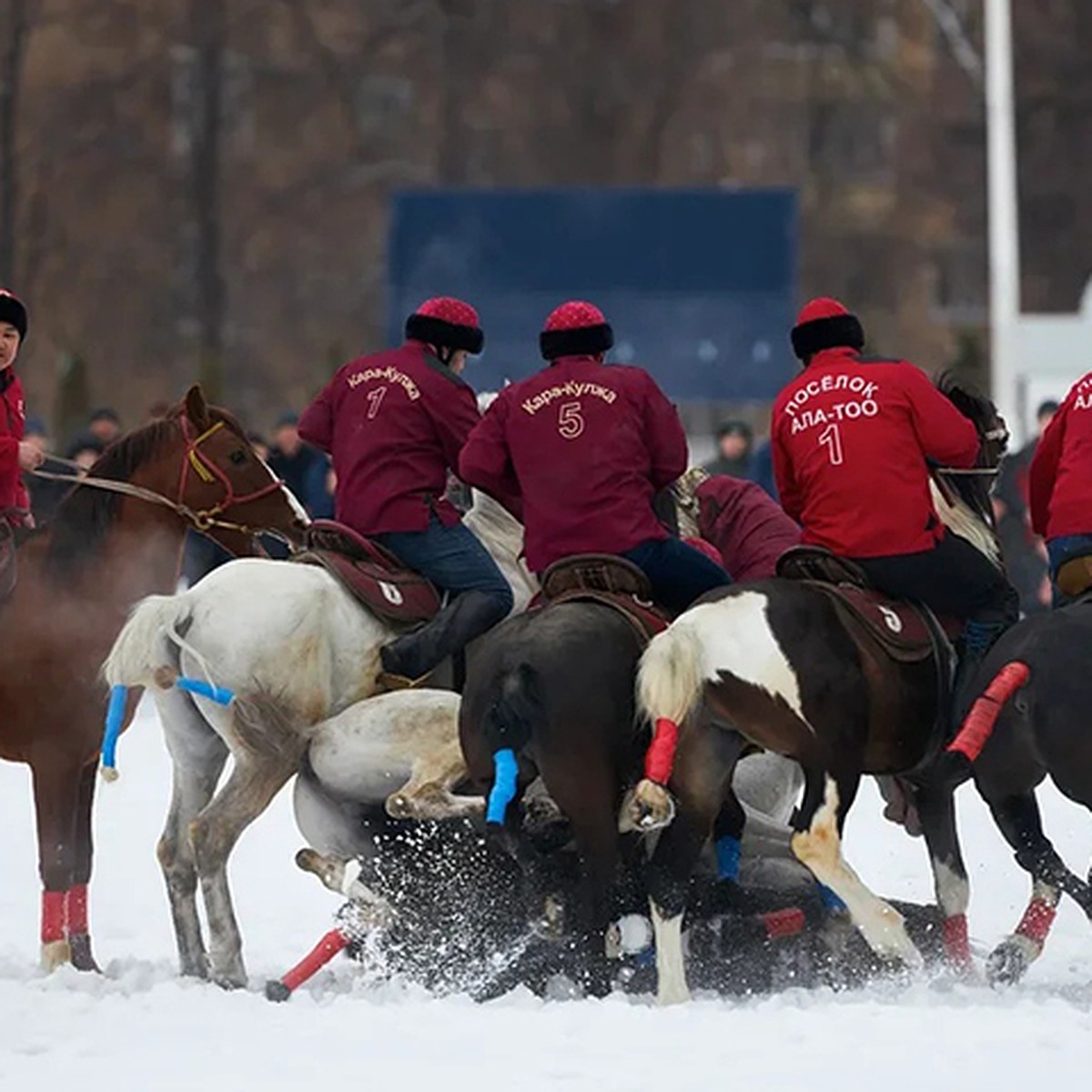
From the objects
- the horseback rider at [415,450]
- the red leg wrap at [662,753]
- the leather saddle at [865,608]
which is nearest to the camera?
the red leg wrap at [662,753]

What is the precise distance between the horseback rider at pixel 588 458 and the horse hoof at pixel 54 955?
2158 mm

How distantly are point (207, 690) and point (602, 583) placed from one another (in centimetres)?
139

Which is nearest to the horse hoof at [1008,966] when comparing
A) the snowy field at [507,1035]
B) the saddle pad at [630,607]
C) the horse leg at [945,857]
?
the snowy field at [507,1035]

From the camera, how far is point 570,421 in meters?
10.4

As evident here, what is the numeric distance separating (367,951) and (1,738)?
1.61 m

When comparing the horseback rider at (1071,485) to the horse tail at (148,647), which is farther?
the horse tail at (148,647)

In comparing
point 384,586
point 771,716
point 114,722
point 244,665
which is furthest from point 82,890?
point 771,716

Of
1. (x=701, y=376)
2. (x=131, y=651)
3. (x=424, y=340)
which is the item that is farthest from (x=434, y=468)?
(x=701, y=376)

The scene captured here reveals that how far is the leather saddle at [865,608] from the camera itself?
9.95m

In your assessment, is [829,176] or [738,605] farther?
[829,176]

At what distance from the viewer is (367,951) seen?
10.6 metres

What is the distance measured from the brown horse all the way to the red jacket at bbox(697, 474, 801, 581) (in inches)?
60.6

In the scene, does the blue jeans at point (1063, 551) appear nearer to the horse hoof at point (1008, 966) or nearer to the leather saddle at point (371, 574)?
the horse hoof at point (1008, 966)

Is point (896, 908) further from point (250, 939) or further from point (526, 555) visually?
point (250, 939)
